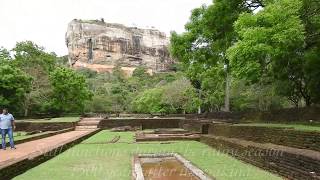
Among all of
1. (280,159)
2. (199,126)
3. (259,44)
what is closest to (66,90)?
(199,126)

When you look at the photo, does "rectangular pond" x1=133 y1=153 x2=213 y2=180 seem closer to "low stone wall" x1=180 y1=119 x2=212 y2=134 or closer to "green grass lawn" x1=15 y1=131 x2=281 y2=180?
"green grass lawn" x1=15 y1=131 x2=281 y2=180

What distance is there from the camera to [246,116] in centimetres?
2131

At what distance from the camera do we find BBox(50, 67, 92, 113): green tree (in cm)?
3797

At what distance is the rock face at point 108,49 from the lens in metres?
107

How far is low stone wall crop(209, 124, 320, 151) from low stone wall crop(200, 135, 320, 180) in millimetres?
393

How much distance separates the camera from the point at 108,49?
109 metres

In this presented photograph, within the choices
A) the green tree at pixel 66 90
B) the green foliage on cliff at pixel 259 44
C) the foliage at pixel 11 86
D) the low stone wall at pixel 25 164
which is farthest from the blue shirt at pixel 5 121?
the green tree at pixel 66 90

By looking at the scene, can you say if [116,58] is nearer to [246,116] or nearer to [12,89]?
[12,89]

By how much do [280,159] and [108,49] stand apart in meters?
103

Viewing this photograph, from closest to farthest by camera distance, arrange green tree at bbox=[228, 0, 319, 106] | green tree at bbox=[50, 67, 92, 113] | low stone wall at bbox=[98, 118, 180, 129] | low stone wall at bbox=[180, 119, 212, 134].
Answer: green tree at bbox=[228, 0, 319, 106] < low stone wall at bbox=[180, 119, 212, 134] < low stone wall at bbox=[98, 118, 180, 129] < green tree at bbox=[50, 67, 92, 113]

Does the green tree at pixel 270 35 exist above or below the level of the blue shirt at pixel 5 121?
above

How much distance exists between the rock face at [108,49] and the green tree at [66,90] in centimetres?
6369

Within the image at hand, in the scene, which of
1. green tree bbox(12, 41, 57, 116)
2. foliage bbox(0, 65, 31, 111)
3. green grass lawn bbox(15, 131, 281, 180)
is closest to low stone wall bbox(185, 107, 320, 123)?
green grass lawn bbox(15, 131, 281, 180)

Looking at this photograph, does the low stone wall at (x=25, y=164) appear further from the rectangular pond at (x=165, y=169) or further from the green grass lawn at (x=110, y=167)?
the rectangular pond at (x=165, y=169)
